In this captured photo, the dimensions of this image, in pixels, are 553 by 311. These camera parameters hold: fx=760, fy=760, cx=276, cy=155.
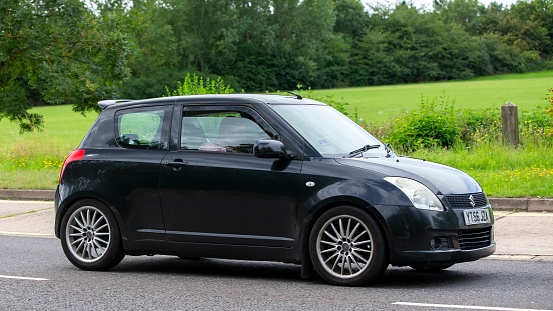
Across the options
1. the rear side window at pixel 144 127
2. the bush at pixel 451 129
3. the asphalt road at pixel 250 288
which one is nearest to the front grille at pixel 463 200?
the asphalt road at pixel 250 288

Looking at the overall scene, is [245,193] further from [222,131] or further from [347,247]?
[347,247]

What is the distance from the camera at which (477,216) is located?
6398mm

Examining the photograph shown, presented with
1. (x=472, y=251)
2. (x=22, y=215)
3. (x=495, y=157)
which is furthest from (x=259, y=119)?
(x=495, y=157)

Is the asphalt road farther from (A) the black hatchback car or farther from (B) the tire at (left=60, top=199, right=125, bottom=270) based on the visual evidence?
(A) the black hatchback car

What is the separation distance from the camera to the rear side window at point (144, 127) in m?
7.37

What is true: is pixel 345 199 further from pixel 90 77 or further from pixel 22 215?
pixel 90 77

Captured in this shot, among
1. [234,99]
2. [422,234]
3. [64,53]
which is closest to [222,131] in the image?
[234,99]

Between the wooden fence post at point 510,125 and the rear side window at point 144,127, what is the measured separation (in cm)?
1112

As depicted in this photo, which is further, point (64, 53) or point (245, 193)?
point (64, 53)

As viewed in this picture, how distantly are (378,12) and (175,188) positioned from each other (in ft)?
406

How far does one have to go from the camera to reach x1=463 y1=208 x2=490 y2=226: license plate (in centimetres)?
629

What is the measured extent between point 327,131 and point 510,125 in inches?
427

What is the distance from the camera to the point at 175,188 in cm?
707

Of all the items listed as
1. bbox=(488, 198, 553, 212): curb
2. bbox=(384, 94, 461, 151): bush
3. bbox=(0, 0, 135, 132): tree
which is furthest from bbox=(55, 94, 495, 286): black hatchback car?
bbox=(0, 0, 135, 132): tree
